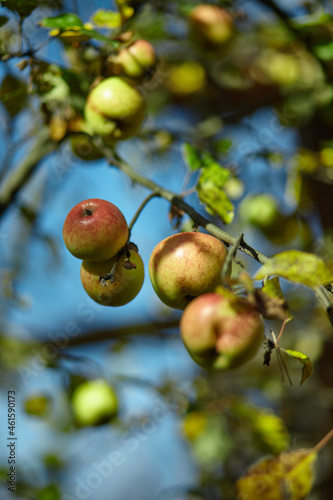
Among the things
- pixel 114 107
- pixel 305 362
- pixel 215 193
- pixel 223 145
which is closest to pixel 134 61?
pixel 114 107

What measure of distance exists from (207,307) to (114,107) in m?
0.64

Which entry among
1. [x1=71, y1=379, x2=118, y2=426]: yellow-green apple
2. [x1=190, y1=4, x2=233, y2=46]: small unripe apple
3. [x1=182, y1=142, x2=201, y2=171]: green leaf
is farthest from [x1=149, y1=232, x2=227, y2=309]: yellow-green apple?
[x1=190, y1=4, x2=233, y2=46]: small unripe apple

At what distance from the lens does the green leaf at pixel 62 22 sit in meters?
0.99

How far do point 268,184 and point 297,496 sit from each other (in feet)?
5.19

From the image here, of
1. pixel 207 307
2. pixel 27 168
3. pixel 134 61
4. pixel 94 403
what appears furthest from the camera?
pixel 94 403

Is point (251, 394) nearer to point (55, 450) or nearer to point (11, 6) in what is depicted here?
point (55, 450)

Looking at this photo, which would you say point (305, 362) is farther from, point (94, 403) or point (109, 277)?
point (94, 403)

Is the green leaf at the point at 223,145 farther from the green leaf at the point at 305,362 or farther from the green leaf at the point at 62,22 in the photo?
the green leaf at the point at 305,362

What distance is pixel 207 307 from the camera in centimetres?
63

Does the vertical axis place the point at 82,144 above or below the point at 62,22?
below

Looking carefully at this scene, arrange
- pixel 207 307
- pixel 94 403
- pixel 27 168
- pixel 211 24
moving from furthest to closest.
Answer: pixel 211 24 → pixel 94 403 → pixel 27 168 → pixel 207 307

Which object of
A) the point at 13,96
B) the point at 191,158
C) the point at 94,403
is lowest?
the point at 94,403

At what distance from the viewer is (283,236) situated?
6.22ft

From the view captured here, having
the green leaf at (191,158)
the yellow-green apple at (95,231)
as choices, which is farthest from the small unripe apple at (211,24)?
the yellow-green apple at (95,231)
